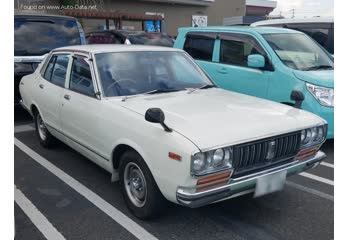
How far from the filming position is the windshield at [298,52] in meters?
5.52

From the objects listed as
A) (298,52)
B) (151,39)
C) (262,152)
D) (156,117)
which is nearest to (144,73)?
(156,117)

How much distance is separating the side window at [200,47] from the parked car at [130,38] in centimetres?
397

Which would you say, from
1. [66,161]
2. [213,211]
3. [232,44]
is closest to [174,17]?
[232,44]

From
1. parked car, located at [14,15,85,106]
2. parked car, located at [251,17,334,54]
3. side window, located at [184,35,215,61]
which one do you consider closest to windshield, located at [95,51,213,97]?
side window, located at [184,35,215,61]

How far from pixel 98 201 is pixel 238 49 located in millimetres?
3704

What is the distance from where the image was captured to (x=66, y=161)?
480cm

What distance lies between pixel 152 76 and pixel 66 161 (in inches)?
71.5

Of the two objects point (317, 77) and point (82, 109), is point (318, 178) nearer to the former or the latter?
point (317, 77)

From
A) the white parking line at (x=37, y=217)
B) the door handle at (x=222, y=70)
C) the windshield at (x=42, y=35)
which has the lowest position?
the white parking line at (x=37, y=217)

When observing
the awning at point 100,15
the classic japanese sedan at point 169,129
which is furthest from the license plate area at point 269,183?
the awning at point 100,15

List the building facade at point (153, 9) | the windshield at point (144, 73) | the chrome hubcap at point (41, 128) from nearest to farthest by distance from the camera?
1. the windshield at point (144, 73)
2. the chrome hubcap at point (41, 128)
3. the building facade at point (153, 9)

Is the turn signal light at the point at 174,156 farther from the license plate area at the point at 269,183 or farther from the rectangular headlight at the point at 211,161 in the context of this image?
the license plate area at the point at 269,183

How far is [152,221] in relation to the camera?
322cm

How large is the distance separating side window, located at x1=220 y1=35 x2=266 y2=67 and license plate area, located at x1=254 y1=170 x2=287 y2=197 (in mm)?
3016
